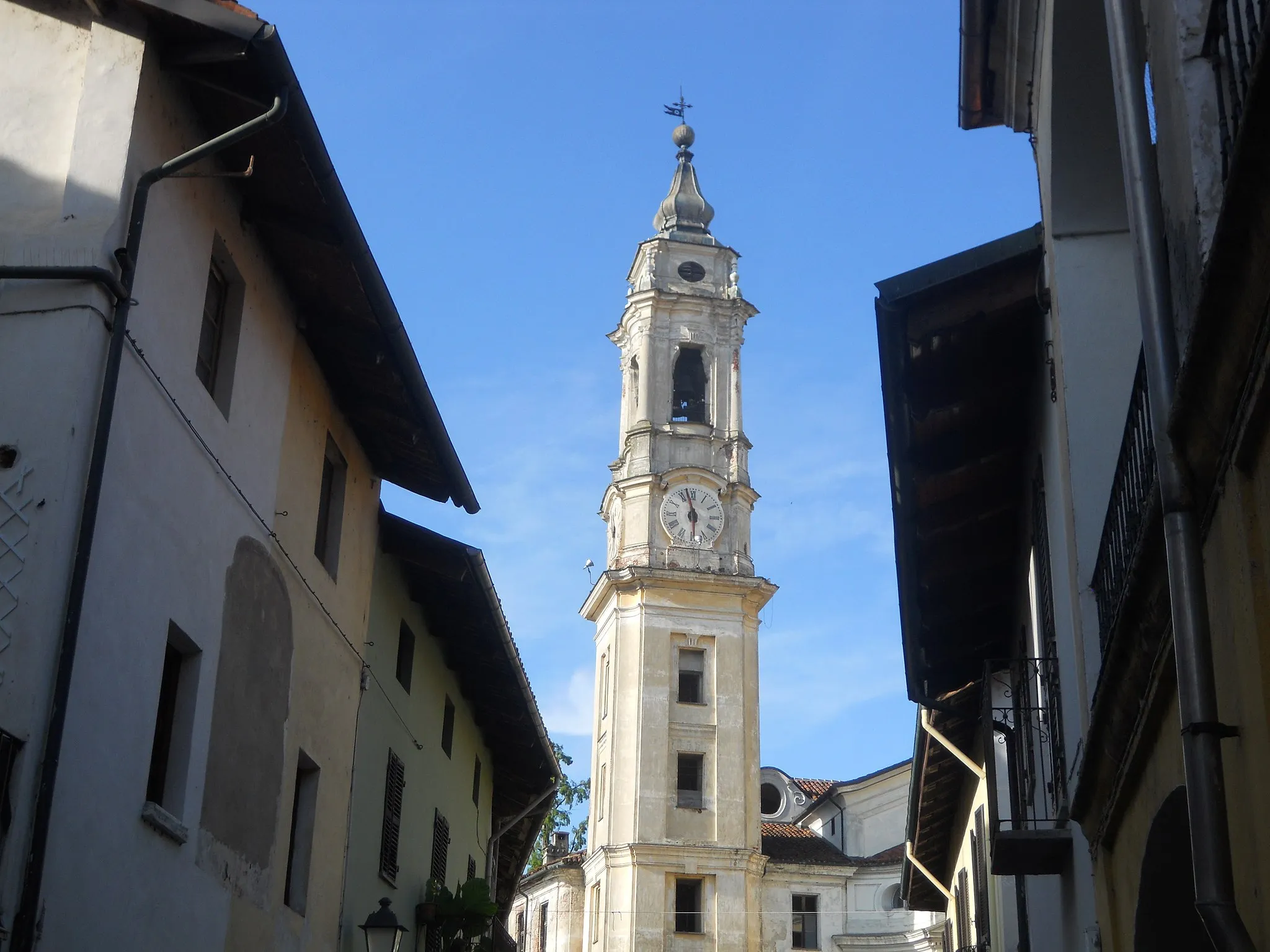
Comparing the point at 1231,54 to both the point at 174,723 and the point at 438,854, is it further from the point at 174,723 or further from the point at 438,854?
the point at 438,854

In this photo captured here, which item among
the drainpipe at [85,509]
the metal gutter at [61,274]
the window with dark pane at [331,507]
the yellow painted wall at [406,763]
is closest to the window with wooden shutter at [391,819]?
the yellow painted wall at [406,763]

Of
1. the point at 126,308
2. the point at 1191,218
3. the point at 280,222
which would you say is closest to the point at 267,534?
the point at 280,222

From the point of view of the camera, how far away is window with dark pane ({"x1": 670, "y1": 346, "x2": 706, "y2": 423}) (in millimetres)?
54125

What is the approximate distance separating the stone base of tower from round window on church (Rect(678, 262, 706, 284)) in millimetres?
19294

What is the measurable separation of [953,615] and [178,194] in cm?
803

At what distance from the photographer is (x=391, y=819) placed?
16891 millimetres

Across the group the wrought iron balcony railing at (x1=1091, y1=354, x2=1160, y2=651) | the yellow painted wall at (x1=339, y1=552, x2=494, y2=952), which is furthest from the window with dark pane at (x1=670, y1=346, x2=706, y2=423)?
the wrought iron balcony railing at (x1=1091, y1=354, x2=1160, y2=651)

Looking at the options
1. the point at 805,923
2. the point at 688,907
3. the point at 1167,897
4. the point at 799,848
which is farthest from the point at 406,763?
the point at 799,848

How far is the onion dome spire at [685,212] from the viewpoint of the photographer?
5766 cm

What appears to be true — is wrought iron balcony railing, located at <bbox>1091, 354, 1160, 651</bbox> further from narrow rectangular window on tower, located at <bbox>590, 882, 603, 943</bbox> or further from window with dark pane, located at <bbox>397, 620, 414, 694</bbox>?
narrow rectangular window on tower, located at <bbox>590, 882, 603, 943</bbox>

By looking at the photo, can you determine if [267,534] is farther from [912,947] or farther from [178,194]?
[912,947]

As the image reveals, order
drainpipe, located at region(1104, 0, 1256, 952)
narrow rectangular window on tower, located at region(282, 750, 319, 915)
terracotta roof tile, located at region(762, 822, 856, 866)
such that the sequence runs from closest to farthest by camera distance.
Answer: drainpipe, located at region(1104, 0, 1256, 952), narrow rectangular window on tower, located at region(282, 750, 319, 915), terracotta roof tile, located at region(762, 822, 856, 866)

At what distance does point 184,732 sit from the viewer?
1058 centimetres

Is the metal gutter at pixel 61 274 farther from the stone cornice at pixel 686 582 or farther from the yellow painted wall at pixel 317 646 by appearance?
the stone cornice at pixel 686 582
